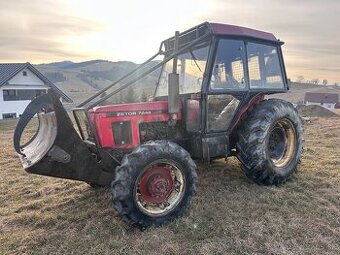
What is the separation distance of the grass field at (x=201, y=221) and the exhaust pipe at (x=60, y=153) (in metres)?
0.67

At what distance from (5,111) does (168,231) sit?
1173 inches

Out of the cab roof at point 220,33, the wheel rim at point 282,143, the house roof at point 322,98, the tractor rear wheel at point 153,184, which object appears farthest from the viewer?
the house roof at point 322,98

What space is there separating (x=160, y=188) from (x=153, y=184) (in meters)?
0.11

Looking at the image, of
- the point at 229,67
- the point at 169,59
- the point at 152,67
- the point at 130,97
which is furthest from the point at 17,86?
the point at 229,67

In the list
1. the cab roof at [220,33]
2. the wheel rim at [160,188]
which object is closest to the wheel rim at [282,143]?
the cab roof at [220,33]

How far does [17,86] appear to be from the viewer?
30531mm

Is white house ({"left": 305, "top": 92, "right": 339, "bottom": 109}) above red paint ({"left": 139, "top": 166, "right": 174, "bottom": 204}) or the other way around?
the other way around

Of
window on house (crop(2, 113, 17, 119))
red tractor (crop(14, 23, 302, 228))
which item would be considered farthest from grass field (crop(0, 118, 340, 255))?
window on house (crop(2, 113, 17, 119))

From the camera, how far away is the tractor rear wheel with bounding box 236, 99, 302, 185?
5469 millimetres

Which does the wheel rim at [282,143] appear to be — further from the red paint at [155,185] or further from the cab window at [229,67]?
the red paint at [155,185]

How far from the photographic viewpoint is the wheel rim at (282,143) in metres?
6.18

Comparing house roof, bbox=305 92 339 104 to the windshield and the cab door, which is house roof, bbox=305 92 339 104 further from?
the windshield

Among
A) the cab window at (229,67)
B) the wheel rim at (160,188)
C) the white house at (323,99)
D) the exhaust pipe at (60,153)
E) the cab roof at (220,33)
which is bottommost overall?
the white house at (323,99)

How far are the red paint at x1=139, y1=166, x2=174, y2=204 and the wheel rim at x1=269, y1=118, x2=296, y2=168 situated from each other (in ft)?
8.04
